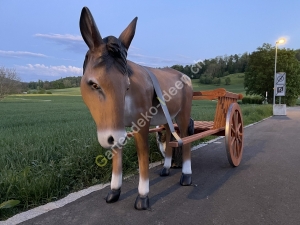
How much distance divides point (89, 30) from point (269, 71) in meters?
35.1

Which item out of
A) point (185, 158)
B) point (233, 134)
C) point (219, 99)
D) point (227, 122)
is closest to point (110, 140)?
point (185, 158)

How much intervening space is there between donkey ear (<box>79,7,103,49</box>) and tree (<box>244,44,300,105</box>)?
33.9 metres

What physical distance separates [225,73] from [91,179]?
72448 mm

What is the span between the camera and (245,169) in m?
4.17

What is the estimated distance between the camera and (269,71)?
32688mm

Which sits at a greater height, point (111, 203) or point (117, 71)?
point (117, 71)

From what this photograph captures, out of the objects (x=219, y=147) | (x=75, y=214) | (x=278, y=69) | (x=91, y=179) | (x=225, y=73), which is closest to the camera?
(x=75, y=214)

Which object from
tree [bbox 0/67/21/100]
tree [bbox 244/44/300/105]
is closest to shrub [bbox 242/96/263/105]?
tree [bbox 244/44/300/105]

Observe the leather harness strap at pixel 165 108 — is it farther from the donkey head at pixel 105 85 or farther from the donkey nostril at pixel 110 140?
the donkey nostril at pixel 110 140

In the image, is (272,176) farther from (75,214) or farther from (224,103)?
(75,214)

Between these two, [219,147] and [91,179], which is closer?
[91,179]

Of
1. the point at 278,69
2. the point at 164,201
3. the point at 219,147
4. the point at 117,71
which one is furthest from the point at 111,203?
the point at 278,69

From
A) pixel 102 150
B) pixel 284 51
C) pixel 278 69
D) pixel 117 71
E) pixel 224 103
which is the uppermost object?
pixel 284 51

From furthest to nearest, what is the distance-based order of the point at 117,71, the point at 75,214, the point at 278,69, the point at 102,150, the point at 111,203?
the point at 278,69, the point at 102,150, the point at 111,203, the point at 75,214, the point at 117,71
